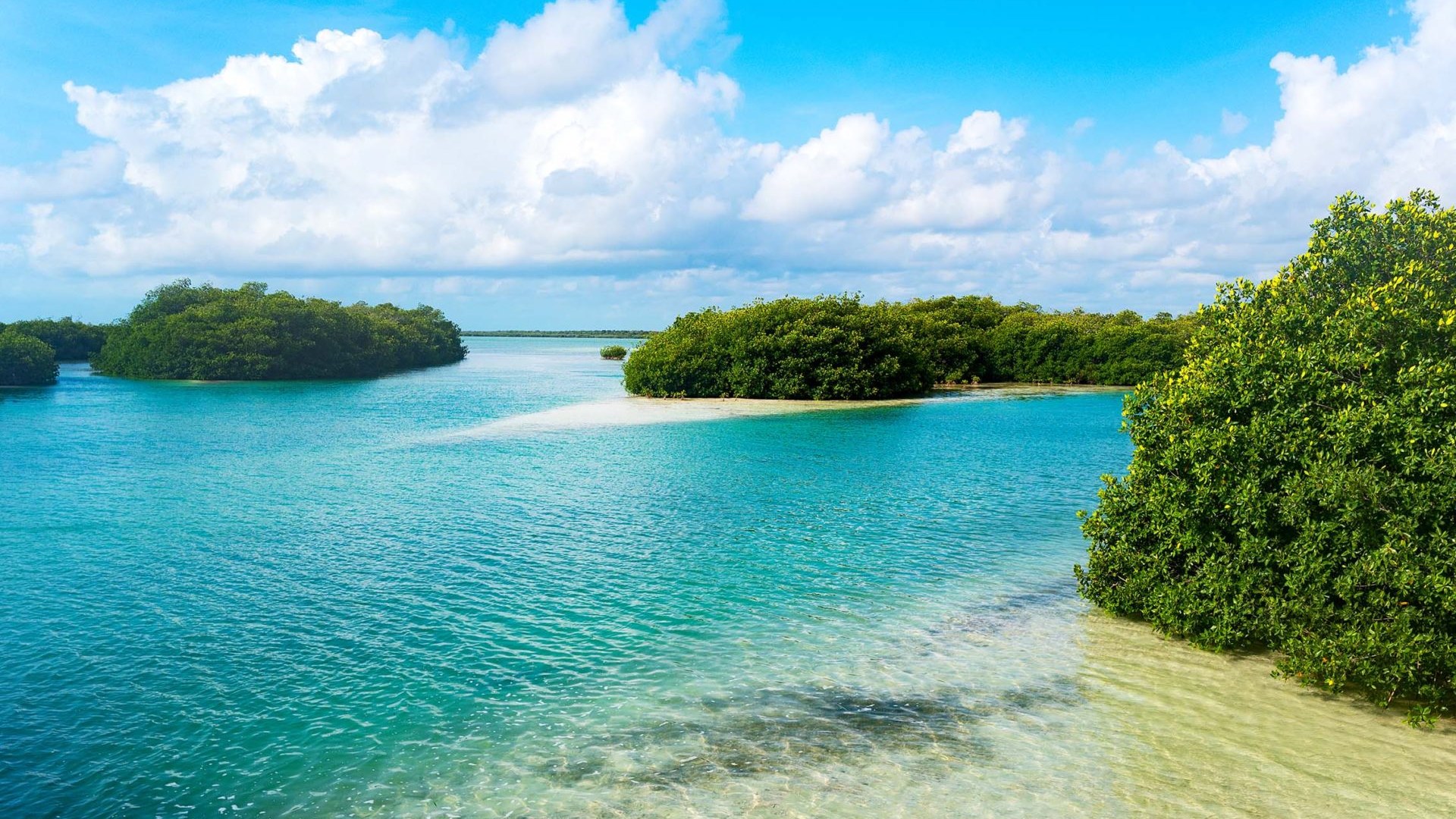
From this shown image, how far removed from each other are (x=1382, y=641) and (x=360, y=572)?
16750 millimetres

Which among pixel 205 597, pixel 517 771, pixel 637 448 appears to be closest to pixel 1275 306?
pixel 517 771

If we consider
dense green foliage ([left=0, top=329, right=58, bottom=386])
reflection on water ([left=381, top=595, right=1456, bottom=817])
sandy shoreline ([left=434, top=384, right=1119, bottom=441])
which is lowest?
reflection on water ([left=381, top=595, right=1456, bottom=817])

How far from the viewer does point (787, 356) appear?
6222cm

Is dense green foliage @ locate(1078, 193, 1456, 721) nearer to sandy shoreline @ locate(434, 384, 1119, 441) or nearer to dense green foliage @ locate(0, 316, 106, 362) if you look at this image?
sandy shoreline @ locate(434, 384, 1119, 441)

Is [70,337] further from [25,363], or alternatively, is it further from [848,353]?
[848,353]

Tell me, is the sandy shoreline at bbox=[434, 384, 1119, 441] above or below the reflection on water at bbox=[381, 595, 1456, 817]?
above

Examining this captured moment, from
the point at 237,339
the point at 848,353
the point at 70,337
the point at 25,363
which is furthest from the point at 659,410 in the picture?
the point at 70,337

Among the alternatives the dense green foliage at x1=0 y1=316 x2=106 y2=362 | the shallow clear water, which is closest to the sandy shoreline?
the shallow clear water

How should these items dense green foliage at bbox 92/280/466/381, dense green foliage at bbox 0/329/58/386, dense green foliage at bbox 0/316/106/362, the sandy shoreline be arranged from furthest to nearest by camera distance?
dense green foliage at bbox 0/316/106/362
dense green foliage at bbox 92/280/466/381
dense green foliage at bbox 0/329/58/386
the sandy shoreline

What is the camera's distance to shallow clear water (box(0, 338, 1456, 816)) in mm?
9312

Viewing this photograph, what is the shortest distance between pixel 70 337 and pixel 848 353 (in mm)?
112221

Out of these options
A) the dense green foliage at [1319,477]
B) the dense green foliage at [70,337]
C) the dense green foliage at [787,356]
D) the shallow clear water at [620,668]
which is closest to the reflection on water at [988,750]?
the shallow clear water at [620,668]

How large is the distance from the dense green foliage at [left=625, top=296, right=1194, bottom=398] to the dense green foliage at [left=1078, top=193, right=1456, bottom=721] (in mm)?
47424

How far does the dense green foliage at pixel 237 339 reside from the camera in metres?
87.2
